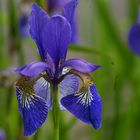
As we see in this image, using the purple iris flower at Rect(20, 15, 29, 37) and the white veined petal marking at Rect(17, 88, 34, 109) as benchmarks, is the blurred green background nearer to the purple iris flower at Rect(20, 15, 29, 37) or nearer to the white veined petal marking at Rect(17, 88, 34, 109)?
the purple iris flower at Rect(20, 15, 29, 37)

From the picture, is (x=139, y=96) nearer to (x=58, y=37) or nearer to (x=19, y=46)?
(x=19, y=46)

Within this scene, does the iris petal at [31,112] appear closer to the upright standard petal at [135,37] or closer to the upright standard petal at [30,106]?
the upright standard petal at [30,106]

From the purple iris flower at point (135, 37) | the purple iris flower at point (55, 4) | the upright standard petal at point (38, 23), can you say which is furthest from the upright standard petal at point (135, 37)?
the upright standard petal at point (38, 23)

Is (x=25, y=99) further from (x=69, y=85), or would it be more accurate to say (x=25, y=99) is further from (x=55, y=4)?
(x=55, y=4)

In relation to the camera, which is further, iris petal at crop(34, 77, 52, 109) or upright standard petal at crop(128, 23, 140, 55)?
upright standard petal at crop(128, 23, 140, 55)

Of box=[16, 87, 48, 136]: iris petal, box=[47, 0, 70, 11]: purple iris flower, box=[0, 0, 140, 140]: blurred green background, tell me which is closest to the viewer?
box=[16, 87, 48, 136]: iris petal

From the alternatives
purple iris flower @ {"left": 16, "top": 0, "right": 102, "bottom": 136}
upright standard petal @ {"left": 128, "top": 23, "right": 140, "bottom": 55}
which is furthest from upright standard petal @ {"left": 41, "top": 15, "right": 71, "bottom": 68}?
upright standard petal @ {"left": 128, "top": 23, "right": 140, "bottom": 55}

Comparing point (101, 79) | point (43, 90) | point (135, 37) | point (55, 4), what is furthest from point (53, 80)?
point (55, 4)
